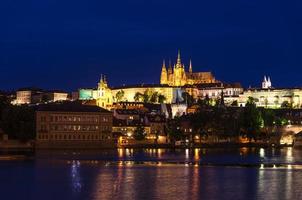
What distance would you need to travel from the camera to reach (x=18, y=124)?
7294cm

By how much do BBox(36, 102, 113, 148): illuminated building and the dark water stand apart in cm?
2638

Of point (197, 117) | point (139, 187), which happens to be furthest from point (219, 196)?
point (197, 117)

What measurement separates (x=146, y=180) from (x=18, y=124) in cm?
3881

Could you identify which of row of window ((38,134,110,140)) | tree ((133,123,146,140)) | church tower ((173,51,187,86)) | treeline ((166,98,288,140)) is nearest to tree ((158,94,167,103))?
church tower ((173,51,187,86))

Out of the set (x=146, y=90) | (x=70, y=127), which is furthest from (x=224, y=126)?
(x=146, y=90)

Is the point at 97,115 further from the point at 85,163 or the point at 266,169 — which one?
the point at 266,169

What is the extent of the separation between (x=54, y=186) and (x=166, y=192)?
5785 mm

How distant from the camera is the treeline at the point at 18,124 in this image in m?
72.6

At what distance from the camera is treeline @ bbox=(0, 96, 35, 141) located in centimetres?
7256

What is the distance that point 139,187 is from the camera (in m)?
33.5

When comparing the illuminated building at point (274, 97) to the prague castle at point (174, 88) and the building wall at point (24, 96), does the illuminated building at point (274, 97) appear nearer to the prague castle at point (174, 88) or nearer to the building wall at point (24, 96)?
the prague castle at point (174, 88)

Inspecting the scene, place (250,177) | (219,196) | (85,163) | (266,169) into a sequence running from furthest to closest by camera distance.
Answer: (85,163)
(266,169)
(250,177)
(219,196)

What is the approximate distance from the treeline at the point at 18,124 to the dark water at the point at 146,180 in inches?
896

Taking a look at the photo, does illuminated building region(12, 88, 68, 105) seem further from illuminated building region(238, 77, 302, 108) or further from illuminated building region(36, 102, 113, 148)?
illuminated building region(36, 102, 113, 148)
